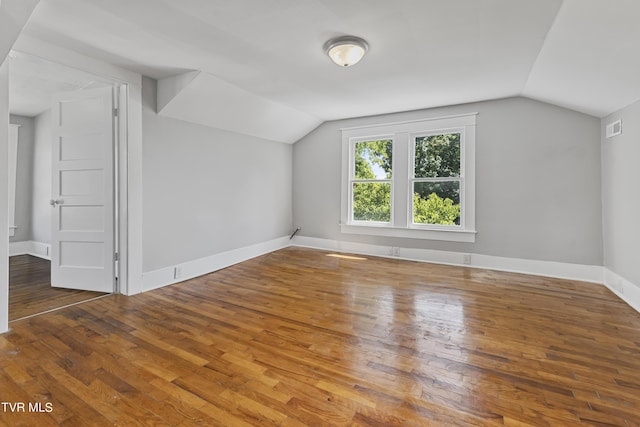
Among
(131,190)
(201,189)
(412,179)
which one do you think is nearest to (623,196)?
(412,179)

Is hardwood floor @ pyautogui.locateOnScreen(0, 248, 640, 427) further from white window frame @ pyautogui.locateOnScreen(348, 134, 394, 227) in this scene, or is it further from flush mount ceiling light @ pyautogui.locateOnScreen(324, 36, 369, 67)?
flush mount ceiling light @ pyautogui.locateOnScreen(324, 36, 369, 67)

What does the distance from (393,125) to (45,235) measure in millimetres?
6147

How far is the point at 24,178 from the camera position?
212 inches

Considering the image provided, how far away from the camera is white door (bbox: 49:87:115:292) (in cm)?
331

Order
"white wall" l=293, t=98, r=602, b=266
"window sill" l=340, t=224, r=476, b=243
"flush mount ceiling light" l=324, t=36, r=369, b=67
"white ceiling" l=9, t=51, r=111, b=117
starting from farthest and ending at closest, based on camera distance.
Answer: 1. "window sill" l=340, t=224, r=476, b=243
2. "white wall" l=293, t=98, r=602, b=266
3. "white ceiling" l=9, t=51, r=111, b=117
4. "flush mount ceiling light" l=324, t=36, r=369, b=67

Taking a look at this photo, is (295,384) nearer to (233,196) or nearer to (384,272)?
(384,272)

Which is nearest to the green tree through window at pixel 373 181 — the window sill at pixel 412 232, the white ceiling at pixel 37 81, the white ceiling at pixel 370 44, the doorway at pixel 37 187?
the window sill at pixel 412 232

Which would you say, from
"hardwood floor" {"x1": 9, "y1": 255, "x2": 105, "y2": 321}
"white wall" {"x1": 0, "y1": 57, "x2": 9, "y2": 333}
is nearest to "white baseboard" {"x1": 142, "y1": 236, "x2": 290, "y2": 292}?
"hardwood floor" {"x1": 9, "y1": 255, "x2": 105, "y2": 321}

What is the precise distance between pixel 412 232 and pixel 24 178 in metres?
6.81

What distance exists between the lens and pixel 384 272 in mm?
4285

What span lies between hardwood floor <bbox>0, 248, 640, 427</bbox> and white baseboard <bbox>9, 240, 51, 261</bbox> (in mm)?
3123

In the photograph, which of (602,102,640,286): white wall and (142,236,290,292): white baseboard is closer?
(602,102,640,286): white wall

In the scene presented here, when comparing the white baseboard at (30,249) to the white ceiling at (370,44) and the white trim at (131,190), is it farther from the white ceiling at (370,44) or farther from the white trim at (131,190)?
the white ceiling at (370,44)

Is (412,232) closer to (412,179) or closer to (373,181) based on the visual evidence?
(412,179)
